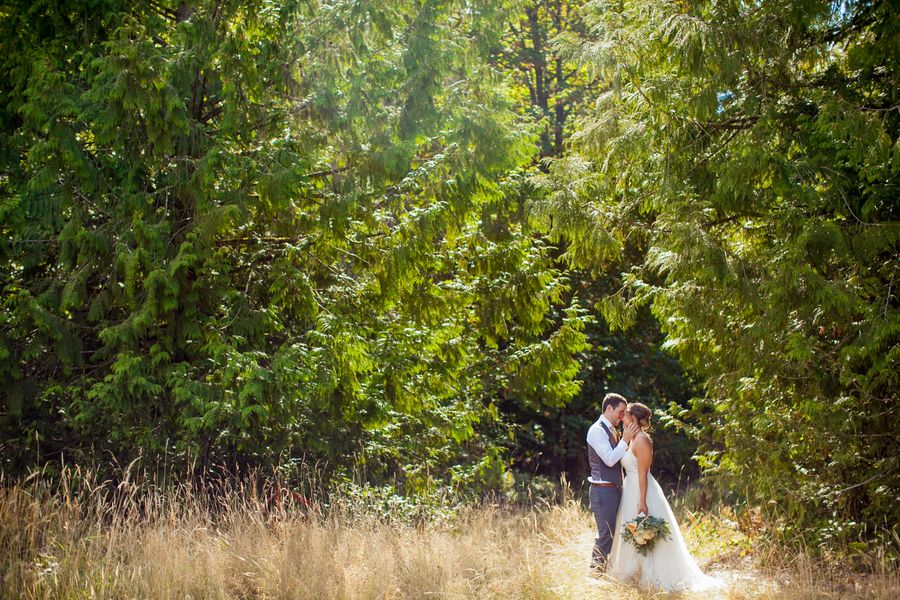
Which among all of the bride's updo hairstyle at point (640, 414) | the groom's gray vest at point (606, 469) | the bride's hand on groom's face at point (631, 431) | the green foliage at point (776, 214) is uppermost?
the green foliage at point (776, 214)

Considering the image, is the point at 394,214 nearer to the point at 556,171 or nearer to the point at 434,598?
the point at 556,171

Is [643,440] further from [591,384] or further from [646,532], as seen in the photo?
[591,384]

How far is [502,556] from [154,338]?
4571 mm

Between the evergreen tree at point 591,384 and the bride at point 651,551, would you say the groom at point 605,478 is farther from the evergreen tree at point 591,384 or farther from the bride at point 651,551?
the evergreen tree at point 591,384

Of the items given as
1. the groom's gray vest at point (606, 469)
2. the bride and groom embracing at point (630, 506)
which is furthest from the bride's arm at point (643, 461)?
the groom's gray vest at point (606, 469)

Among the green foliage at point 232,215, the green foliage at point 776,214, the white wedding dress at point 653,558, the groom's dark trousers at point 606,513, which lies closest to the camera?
the green foliage at point 776,214

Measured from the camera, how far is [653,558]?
7742mm

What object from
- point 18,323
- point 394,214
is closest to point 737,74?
point 394,214

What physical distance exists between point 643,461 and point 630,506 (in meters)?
0.46

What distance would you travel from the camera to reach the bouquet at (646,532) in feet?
25.1

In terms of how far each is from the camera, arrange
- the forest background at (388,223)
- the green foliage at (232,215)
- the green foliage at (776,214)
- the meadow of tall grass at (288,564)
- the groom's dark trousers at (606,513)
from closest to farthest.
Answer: the meadow of tall grass at (288,564)
the green foliage at (776,214)
the forest background at (388,223)
the groom's dark trousers at (606,513)
the green foliage at (232,215)

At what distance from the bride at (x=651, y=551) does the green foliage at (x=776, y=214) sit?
105cm

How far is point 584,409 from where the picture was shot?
55.2ft

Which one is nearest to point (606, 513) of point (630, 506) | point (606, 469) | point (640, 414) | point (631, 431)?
point (630, 506)
